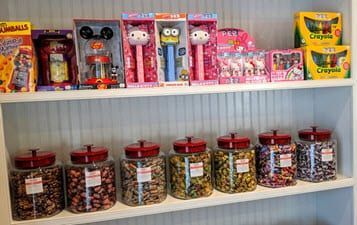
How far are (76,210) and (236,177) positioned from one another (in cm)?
57

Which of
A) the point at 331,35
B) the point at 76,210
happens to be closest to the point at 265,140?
the point at 331,35

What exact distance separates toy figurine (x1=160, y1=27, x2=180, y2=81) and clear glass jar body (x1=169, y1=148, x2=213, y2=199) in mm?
288

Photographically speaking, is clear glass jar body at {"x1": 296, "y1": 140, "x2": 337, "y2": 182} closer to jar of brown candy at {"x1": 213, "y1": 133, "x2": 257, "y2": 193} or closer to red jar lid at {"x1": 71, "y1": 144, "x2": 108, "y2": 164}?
jar of brown candy at {"x1": 213, "y1": 133, "x2": 257, "y2": 193}

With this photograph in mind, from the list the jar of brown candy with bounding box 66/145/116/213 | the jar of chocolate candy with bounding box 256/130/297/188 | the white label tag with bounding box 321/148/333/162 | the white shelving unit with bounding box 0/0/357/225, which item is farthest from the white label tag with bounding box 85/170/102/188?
the white label tag with bounding box 321/148/333/162

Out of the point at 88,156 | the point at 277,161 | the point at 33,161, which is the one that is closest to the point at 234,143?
the point at 277,161

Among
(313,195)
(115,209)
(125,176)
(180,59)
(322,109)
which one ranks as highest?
(180,59)

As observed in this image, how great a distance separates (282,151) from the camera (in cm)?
140

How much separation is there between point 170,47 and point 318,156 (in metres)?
0.71

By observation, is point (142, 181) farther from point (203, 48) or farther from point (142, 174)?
point (203, 48)

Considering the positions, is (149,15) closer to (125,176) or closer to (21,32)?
(21,32)

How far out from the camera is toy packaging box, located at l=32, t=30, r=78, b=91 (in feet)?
4.19

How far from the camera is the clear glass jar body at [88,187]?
4.00 ft

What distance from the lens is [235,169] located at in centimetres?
136

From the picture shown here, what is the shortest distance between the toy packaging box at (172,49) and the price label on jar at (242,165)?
1.12 feet
